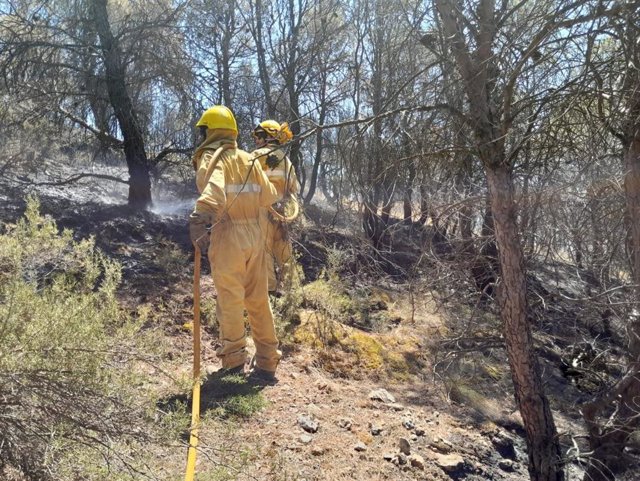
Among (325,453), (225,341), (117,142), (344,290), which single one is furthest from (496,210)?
(117,142)

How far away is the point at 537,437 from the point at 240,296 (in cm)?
228

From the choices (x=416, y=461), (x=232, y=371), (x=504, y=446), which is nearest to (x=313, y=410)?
(x=232, y=371)

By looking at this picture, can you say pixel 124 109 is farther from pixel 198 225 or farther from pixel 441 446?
pixel 441 446

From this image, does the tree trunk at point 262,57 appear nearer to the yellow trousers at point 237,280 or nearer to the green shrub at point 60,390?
the yellow trousers at point 237,280

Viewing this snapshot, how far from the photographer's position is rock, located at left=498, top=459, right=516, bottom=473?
4.62 meters

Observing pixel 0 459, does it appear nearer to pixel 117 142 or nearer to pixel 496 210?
pixel 496 210

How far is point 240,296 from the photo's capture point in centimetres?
458

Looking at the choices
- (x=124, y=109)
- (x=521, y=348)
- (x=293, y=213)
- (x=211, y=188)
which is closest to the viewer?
(x=521, y=348)

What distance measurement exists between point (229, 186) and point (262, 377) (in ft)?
5.06

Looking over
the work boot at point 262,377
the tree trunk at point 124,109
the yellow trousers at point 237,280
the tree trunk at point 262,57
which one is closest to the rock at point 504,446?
the work boot at point 262,377

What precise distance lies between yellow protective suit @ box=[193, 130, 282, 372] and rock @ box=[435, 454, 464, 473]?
156 cm

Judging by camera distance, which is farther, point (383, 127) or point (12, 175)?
point (12, 175)

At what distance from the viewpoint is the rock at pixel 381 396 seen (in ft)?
16.8

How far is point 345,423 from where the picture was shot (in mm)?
4395
